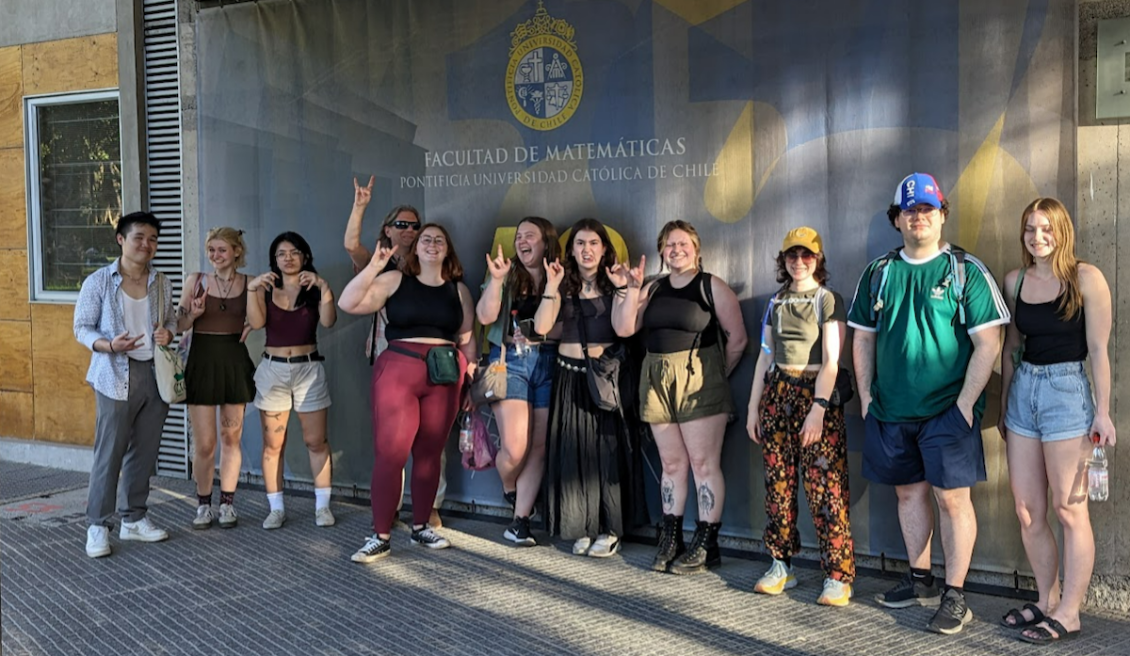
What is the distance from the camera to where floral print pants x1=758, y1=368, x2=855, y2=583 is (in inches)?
200

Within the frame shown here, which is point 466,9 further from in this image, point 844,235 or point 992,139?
point 992,139

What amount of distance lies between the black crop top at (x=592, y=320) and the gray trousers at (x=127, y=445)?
2.46m

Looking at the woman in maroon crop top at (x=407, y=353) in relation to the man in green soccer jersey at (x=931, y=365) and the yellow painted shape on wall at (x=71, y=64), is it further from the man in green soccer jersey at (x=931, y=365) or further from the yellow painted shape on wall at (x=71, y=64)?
the yellow painted shape on wall at (x=71, y=64)

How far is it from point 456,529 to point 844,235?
9.61 feet

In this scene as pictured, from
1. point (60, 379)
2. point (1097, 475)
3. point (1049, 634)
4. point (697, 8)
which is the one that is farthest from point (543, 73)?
point (60, 379)

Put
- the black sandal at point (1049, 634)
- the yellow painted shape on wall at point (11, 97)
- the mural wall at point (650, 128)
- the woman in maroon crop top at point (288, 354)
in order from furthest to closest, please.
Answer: the yellow painted shape on wall at point (11, 97) → the woman in maroon crop top at point (288, 354) → the mural wall at point (650, 128) → the black sandal at point (1049, 634)

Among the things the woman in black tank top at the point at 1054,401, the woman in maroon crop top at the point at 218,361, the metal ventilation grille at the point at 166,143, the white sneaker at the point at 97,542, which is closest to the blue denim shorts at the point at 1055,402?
the woman in black tank top at the point at 1054,401

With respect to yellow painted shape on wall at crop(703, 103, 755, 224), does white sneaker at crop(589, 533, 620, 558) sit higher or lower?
lower

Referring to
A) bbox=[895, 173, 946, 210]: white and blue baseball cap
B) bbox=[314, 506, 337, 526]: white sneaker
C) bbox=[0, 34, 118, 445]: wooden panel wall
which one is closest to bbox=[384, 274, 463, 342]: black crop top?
bbox=[314, 506, 337, 526]: white sneaker

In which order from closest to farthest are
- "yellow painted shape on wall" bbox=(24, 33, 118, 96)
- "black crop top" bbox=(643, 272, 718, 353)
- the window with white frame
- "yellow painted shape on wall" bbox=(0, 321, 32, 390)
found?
"black crop top" bbox=(643, 272, 718, 353)
"yellow painted shape on wall" bbox=(24, 33, 118, 96)
the window with white frame
"yellow painted shape on wall" bbox=(0, 321, 32, 390)

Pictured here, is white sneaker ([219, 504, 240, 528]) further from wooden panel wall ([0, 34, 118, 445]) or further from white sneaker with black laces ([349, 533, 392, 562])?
wooden panel wall ([0, 34, 118, 445])

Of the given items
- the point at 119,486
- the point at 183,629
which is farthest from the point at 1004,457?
Result: the point at 119,486

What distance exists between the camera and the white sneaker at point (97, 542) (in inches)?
236

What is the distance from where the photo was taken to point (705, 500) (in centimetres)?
561
